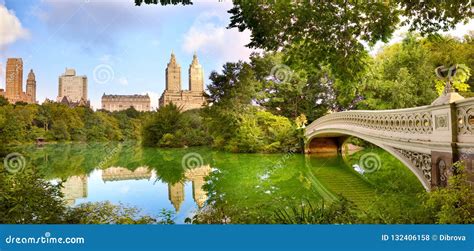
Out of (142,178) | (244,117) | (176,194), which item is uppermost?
(244,117)

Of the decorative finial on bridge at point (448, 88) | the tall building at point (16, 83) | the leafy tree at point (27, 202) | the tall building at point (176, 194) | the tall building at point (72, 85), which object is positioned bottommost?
the tall building at point (176, 194)

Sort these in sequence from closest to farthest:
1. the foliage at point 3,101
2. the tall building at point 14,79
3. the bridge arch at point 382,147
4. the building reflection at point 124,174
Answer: the bridge arch at point 382,147 → the tall building at point 14,79 → the foliage at point 3,101 → the building reflection at point 124,174

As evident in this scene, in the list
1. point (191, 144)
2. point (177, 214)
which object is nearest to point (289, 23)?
point (177, 214)

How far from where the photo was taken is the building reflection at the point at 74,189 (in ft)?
20.9

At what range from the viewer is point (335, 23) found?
14.5ft

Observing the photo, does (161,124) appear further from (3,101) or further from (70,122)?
(3,101)

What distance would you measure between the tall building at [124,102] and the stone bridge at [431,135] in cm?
953

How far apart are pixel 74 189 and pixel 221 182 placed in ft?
10.6

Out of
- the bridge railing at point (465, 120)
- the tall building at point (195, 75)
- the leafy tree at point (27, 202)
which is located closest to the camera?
the leafy tree at point (27, 202)

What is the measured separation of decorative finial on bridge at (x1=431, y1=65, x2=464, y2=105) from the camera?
408 centimetres

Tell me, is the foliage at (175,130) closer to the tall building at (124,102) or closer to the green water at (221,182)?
the tall building at (124,102)

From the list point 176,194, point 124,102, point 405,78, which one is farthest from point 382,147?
point 124,102

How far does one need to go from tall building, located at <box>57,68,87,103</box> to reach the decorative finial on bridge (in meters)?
7.62

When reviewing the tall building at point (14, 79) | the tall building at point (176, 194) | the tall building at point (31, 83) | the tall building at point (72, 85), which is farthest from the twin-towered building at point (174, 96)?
the tall building at point (14, 79)
